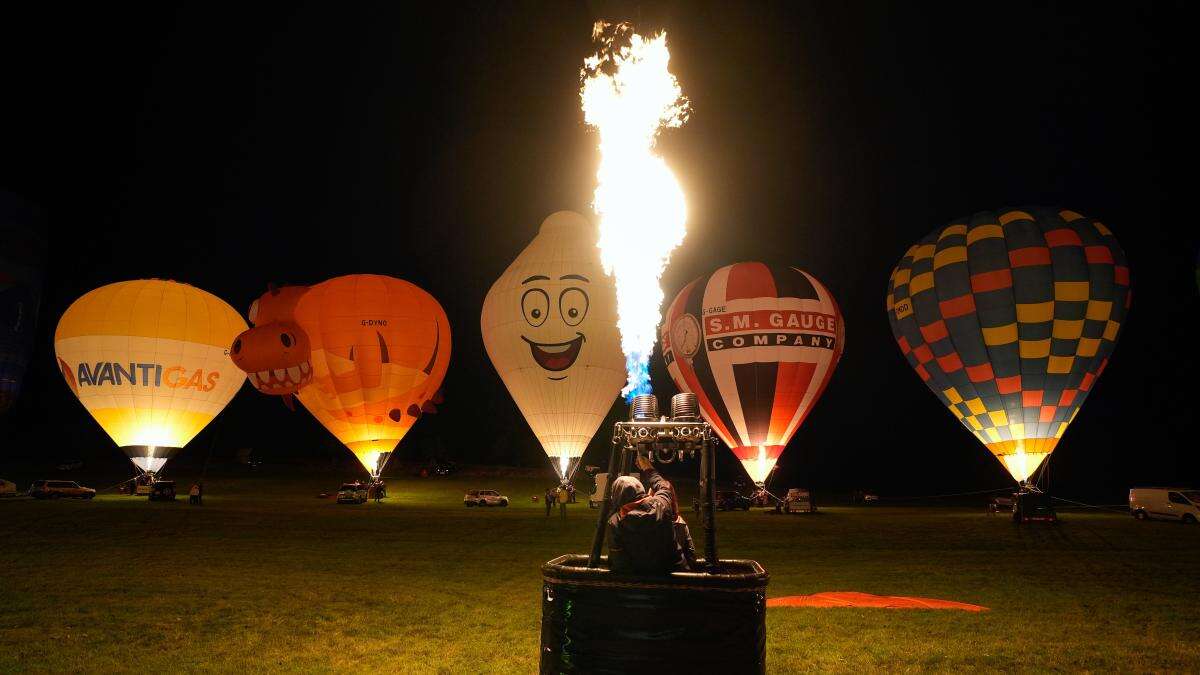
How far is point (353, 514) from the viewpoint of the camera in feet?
78.1

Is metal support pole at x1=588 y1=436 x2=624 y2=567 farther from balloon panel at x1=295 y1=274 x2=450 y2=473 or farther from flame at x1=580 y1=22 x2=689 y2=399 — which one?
balloon panel at x1=295 y1=274 x2=450 y2=473

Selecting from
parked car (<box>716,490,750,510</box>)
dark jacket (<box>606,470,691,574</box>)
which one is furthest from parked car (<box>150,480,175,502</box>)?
dark jacket (<box>606,470,691,574</box>)

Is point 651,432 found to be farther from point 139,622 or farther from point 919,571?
point 919,571

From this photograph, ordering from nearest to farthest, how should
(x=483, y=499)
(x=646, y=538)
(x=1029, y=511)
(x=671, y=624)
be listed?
(x=671, y=624)
(x=646, y=538)
(x=1029, y=511)
(x=483, y=499)

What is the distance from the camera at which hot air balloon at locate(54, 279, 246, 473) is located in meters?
30.7

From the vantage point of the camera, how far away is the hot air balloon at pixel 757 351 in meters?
28.8

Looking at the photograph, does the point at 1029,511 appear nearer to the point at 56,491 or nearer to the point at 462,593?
the point at 462,593

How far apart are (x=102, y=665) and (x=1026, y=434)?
2785cm

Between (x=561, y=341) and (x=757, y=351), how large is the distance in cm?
725

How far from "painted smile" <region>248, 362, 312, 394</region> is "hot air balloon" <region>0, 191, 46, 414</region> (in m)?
11.5

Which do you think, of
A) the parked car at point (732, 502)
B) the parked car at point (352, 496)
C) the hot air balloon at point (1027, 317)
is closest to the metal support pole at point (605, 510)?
the hot air balloon at point (1027, 317)

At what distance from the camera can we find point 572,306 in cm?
3052

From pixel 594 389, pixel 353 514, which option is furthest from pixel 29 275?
pixel 594 389

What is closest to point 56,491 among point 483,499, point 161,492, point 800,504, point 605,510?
point 161,492
